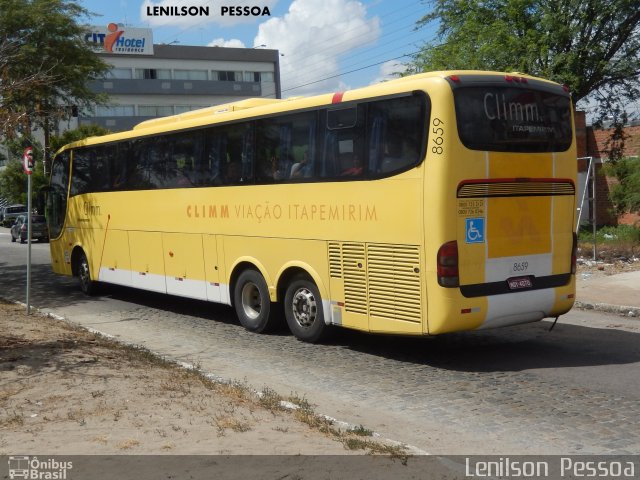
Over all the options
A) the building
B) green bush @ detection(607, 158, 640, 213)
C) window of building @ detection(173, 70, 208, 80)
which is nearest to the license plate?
green bush @ detection(607, 158, 640, 213)

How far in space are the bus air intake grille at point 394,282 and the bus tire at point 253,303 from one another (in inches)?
91.1

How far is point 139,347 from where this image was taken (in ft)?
32.4

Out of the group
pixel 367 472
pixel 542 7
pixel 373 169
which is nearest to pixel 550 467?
pixel 367 472

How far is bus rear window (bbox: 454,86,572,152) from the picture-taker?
8164mm

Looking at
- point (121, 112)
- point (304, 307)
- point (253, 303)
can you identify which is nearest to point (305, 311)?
point (304, 307)

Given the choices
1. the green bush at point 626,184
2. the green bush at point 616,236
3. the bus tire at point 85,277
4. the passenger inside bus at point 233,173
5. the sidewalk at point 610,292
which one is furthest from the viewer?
the green bush at point 616,236

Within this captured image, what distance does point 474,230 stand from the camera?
26.9ft

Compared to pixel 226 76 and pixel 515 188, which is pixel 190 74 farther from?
pixel 515 188

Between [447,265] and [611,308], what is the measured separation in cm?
553

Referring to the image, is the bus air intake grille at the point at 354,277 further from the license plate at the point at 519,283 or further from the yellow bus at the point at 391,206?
the license plate at the point at 519,283

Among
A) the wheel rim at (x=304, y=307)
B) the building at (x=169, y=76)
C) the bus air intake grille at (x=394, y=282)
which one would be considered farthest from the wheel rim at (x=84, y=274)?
the building at (x=169, y=76)

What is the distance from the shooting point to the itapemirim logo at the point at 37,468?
16.0ft

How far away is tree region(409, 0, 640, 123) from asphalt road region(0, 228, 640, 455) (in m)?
9.17

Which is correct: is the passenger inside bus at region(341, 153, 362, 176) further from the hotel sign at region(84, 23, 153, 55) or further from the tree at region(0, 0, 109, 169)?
the hotel sign at region(84, 23, 153, 55)
